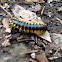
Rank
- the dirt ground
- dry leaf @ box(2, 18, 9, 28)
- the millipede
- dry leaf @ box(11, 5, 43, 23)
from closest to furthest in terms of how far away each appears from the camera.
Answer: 1. the dirt ground
2. the millipede
3. dry leaf @ box(2, 18, 9, 28)
4. dry leaf @ box(11, 5, 43, 23)

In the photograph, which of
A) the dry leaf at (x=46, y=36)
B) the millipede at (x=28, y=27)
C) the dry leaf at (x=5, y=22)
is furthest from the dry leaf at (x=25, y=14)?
the dry leaf at (x=46, y=36)

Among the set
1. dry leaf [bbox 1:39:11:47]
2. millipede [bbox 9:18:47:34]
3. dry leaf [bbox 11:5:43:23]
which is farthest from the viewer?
dry leaf [bbox 11:5:43:23]

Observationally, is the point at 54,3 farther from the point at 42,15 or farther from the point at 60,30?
the point at 60,30

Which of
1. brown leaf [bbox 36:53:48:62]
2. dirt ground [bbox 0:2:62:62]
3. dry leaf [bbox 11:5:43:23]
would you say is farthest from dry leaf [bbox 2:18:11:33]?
brown leaf [bbox 36:53:48:62]

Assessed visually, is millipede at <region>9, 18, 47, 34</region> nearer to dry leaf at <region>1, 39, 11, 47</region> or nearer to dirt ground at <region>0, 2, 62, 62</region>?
dirt ground at <region>0, 2, 62, 62</region>

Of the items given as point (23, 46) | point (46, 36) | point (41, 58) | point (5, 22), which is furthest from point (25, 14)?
point (41, 58)

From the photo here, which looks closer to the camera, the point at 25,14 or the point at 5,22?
the point at 5,22

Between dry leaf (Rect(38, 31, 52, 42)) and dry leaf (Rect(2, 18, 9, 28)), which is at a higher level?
dry leaf (Rect(2, 18, 9, 28))

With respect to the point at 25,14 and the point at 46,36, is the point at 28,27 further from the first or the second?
the point at 25,14

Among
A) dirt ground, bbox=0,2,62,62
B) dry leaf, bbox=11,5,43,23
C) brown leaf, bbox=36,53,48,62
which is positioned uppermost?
dry leaf, bbox=11,5,43,23

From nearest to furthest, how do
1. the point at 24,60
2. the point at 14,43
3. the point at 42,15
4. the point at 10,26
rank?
1. the point at 24,60
2. the point at 14,43
3. the point at 10,26
4. the point at 42,15

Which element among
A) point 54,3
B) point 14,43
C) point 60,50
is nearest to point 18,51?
point 14,43
